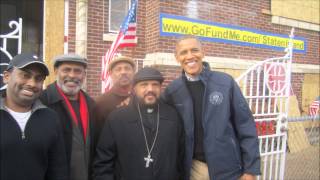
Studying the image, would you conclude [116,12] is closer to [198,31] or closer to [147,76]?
[198,31]

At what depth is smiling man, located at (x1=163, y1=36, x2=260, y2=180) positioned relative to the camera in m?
2.88

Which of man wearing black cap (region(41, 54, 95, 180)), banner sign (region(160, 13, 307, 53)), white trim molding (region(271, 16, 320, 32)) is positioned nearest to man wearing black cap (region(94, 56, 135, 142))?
man wearing black cap (region(41, 54, 95, 180))

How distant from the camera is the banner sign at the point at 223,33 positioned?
7.45 m

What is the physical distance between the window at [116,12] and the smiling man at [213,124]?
446cm

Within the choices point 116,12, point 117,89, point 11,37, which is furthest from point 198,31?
point 117,89

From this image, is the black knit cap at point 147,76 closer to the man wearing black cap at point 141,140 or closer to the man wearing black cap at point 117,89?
the man wearing black cap at point 141,140

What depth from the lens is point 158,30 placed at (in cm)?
725

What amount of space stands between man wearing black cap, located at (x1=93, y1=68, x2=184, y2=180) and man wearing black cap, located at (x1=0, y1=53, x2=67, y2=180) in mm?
420

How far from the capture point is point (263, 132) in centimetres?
441

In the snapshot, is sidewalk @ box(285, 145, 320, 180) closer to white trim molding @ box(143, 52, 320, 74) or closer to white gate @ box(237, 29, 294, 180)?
white gate @ box(237, 29, 294, 180)

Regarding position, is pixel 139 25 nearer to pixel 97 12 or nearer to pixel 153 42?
pixel 153 42

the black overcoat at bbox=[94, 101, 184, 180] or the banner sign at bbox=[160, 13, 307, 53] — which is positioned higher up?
the banner sign at bbox=[160, 13, 307, 53]

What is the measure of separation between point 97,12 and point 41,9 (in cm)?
105

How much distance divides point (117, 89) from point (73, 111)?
778 mm
